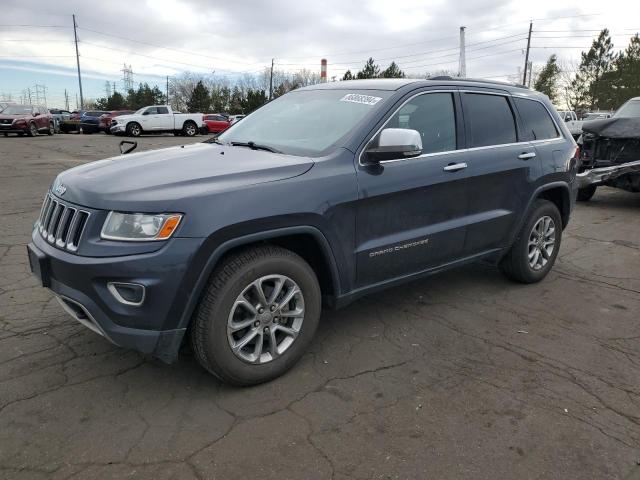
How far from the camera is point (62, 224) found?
290cm

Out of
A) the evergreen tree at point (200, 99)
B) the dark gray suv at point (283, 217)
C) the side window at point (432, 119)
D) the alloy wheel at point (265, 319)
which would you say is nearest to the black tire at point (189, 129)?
the dark gray suv at point (283, 217)

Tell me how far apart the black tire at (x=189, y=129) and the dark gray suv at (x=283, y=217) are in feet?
90.9

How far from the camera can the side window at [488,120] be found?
4121mm

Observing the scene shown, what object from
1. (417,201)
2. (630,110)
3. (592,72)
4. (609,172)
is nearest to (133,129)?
(630,110)

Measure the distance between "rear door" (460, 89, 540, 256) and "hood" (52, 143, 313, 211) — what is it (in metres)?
1.57

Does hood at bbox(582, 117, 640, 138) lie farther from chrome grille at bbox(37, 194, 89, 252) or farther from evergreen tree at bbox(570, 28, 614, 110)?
evergreen tree at bbox(570, 28, 614, 110)

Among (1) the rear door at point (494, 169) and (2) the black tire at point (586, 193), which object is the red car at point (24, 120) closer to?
(2) the black tire at point (586, 193)

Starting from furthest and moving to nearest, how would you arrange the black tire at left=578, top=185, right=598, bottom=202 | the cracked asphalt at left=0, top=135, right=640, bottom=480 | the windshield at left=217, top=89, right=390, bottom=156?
the black tire at left=578, top=185, right=598, bottom=202 → the windshield at left=217, top=89, right=390, bottom=156 → the cracked asphalt at left=0, top=135, right=640, bottom=480

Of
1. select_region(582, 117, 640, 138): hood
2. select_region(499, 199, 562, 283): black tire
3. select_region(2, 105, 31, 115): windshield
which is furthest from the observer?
select_region(2, 105, 31, 115): windshield

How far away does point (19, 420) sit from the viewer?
269cm

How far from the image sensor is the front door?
11.1ft

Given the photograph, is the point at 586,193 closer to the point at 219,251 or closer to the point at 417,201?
the point at 417,201

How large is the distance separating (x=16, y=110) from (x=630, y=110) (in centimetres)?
2734

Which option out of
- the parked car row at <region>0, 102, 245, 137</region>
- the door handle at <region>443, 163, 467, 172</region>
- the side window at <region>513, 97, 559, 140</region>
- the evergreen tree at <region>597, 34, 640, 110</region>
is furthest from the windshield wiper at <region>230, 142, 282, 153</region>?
the evergreen tree at <region>597, 34, 640, 110</region>
